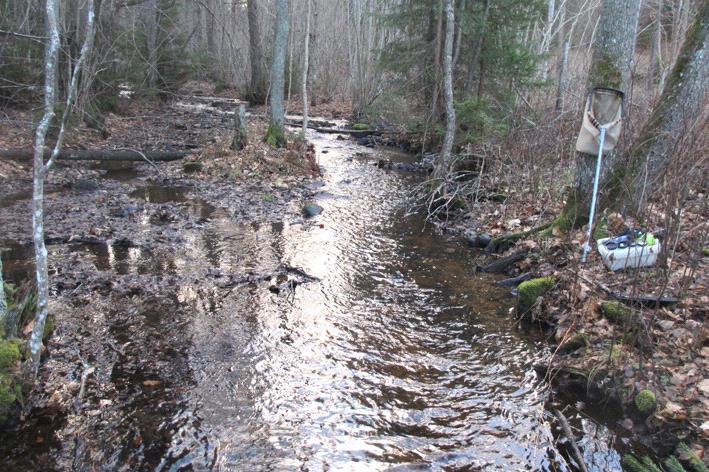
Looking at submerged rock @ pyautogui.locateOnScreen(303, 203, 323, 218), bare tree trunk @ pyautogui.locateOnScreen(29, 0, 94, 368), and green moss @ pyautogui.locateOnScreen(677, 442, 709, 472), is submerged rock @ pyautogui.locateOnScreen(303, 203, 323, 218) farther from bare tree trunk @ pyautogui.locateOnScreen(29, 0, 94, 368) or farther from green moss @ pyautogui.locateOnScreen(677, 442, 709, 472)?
green moss @ pyautogui.locateOnScreen(677, 442, 709, 472)

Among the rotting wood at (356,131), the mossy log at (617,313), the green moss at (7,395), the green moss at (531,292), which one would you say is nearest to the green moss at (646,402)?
the mossy log at (617,313)

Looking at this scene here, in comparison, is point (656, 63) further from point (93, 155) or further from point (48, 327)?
point (48, 327)

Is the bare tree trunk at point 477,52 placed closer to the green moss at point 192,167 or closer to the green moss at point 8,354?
the green moss at point 192,167

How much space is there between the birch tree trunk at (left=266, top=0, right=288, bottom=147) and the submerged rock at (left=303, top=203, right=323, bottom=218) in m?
4.24

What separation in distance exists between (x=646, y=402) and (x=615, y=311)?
131 centimetres

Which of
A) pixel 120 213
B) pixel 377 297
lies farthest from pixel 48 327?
pixel 120 213

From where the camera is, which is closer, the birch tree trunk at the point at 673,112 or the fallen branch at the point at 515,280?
the birch tree trunk at the point at 673,112

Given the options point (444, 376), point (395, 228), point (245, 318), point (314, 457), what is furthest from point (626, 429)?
point (395, 228)

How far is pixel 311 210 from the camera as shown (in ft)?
35.4

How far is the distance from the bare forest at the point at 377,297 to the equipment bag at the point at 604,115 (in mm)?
27

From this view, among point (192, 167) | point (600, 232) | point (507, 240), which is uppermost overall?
point (600, 232)

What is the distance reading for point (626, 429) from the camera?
425 cm

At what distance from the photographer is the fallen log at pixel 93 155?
11.9 metres

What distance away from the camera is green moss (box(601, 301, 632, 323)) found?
5.10 meters
